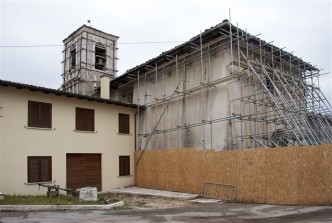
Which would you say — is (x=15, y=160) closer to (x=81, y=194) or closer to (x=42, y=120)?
(x=42, y=120)

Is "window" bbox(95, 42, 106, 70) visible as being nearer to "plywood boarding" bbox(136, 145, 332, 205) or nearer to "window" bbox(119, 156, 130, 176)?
"window" bbox(119, 156, 130, 176)

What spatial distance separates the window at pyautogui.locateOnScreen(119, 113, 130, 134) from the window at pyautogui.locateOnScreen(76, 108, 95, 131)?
225 cm

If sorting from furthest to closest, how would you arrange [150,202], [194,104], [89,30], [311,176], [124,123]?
[89,30]
[124,123]
[194,104]
[150,202]
[311,176]

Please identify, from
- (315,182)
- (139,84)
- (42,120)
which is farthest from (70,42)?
(315,182)

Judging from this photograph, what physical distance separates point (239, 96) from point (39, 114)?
10.5m

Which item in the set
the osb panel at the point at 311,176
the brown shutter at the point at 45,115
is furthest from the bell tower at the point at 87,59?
the osb panel at the point at 311,176

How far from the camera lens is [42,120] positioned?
18047 mm

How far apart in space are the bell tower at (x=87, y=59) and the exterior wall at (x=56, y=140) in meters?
8.47

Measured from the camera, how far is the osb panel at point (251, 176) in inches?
562

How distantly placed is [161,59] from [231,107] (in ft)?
21.1

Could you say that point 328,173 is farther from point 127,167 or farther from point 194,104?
point 127,167

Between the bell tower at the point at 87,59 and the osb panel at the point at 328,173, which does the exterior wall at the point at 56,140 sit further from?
the osb panel at the point at 328,173

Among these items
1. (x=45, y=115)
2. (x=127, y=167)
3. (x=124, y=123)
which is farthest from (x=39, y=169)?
(x=124, y=123)

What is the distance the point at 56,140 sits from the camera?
60.7 feet
